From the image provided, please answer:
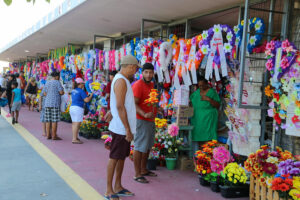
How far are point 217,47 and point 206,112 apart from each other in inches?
51.8

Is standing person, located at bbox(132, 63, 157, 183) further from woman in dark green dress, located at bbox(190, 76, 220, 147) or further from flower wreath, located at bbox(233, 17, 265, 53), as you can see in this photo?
flower wreath, located at bbox(233, 17, 265, 53)

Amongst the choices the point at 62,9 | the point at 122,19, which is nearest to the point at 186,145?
the point at 122,19

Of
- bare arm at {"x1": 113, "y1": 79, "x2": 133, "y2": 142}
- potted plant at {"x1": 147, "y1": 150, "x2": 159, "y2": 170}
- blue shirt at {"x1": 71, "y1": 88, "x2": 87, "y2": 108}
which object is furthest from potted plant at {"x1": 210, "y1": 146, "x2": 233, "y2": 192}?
blue shirt at {"x1": 71, "y1": 88, "x2": 87, "y2": 108}

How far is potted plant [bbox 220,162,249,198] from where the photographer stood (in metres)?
3.93

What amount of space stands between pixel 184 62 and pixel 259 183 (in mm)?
2523

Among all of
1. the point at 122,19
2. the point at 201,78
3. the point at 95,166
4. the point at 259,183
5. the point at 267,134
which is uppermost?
the point at 122,19

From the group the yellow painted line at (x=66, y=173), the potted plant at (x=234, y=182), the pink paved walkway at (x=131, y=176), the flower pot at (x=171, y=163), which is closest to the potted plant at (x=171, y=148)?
the flower pot at (x=171, y=163)

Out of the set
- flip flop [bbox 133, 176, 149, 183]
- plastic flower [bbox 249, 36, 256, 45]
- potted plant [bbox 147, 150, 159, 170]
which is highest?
plastic flower [bbox 249, 36, 256, 45]

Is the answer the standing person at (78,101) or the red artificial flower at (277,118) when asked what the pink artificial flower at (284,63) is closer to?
the red artificial flower at (277,118)

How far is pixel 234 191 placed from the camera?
402 centimetres

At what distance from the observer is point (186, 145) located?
551cm

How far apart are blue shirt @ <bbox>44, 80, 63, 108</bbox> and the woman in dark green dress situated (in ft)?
12.2

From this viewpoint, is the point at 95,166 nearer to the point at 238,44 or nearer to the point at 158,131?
the point at 158,131

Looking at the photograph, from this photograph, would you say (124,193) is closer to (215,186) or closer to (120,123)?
(120,123)
